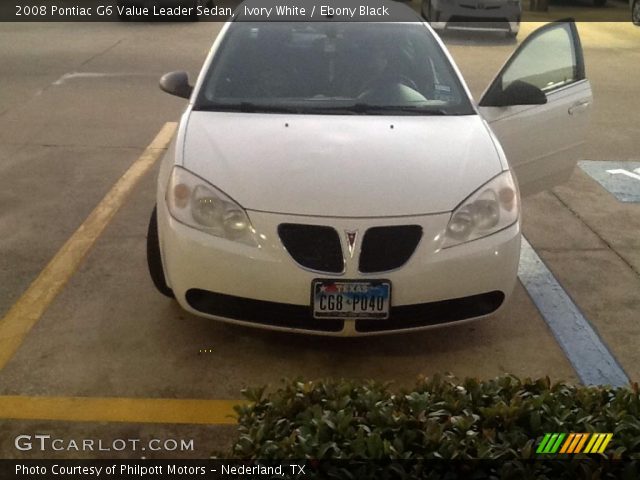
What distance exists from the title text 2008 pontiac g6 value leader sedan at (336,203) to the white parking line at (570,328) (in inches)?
20.8

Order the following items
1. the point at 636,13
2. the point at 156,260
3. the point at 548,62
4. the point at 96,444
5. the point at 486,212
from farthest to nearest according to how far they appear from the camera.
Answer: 1. the point at 636,13
2. the point at 548,62
3. the point at 156,260
4. the point at 486,212
5. the point at 96,444

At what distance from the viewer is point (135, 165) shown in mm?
6973

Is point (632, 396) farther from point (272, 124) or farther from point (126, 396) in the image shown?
point (272, 124)

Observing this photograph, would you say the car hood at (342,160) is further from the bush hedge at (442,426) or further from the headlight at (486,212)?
the bush hedge at (442,426)

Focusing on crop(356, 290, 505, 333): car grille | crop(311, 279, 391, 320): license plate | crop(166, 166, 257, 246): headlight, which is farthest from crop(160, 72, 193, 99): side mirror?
crop(356, 290, 505, 333): car grille

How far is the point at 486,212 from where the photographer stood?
375 centimetres

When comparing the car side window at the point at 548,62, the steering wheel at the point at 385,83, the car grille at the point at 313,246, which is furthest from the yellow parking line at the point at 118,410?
the car side window at the point at 548,62

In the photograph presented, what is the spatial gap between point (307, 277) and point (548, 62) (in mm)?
2463

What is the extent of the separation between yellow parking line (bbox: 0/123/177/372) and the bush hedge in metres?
2.08

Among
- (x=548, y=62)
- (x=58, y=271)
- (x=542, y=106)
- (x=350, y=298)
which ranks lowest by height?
(x=58, y=271)

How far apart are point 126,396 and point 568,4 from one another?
23195 mm

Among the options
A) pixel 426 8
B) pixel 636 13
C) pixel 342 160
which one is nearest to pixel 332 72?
pixel 342 160

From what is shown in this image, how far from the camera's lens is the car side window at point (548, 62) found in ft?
16.1

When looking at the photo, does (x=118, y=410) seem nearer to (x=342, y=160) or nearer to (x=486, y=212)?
(x=342, y=160)
